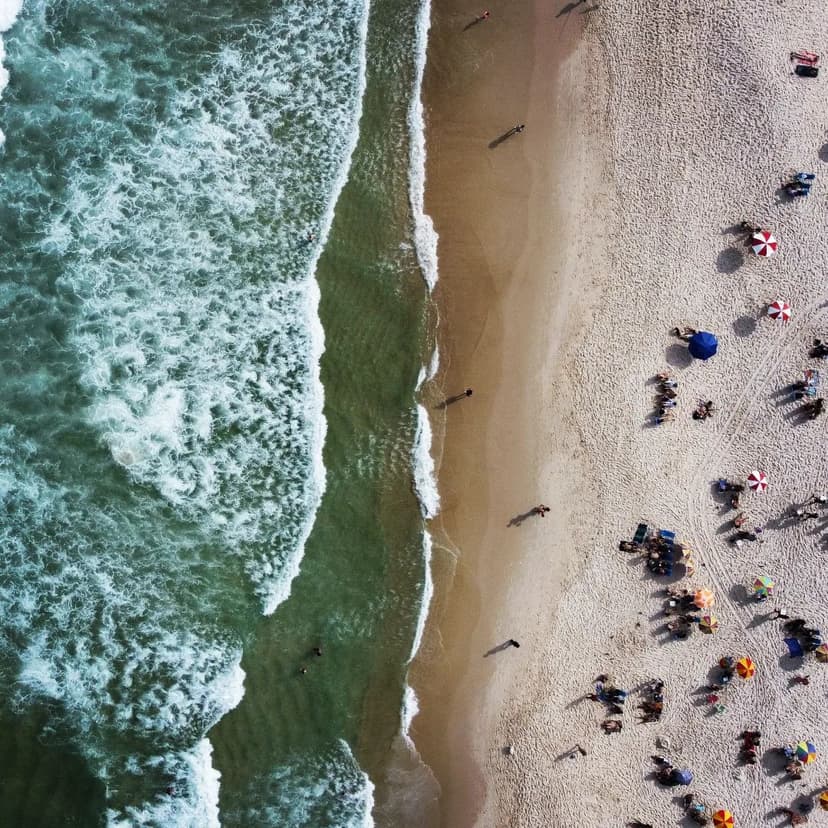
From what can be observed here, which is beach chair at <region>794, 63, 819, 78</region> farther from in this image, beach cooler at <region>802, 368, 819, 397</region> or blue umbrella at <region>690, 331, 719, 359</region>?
beach cooler at <region>802, 368, 819, 397</region>

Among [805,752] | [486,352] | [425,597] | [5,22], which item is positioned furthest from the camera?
[805,752]

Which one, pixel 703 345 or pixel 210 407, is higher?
pixel 210 407

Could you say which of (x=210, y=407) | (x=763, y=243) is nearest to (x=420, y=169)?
(x=210, y=407)

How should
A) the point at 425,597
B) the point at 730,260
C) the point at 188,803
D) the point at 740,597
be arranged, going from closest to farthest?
the point at 188,803, the point at 425,597, the point at 740,597, the point at 730,260

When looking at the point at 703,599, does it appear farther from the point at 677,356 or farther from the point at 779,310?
the point at 779,310

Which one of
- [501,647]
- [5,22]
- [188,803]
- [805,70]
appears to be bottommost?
[188,803]

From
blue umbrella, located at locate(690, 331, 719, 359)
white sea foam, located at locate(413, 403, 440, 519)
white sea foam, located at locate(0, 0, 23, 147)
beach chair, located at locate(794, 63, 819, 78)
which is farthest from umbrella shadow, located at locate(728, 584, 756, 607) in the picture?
white sea foam, located at locate(0, 0, 23, 147)
